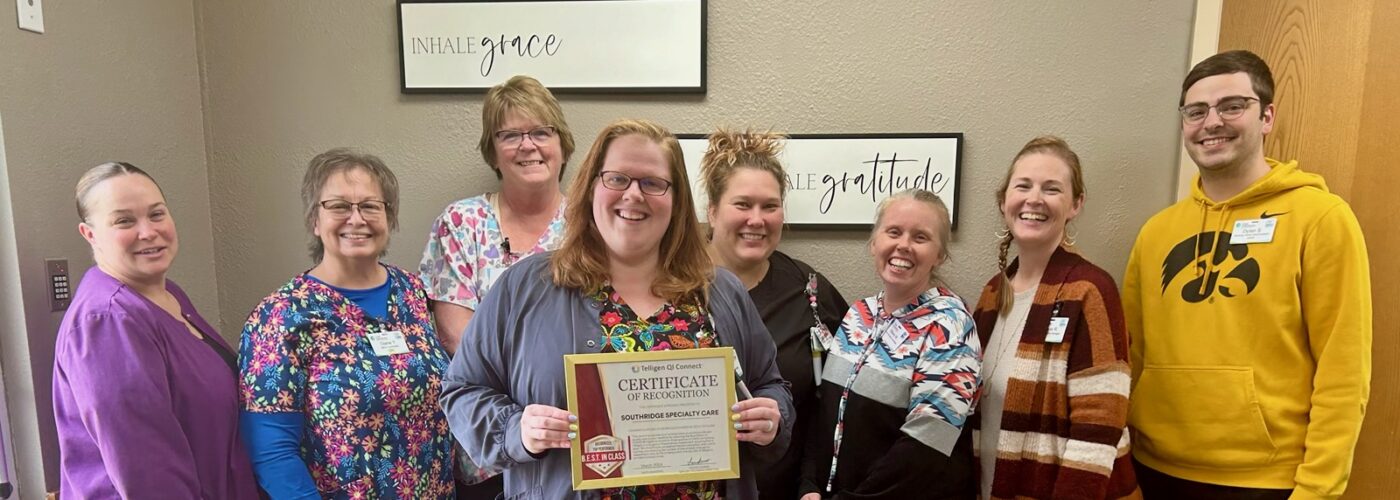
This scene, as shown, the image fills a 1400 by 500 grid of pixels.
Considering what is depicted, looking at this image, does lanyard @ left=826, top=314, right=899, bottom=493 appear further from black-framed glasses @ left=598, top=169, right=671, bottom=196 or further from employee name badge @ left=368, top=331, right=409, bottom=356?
employee name badge @ left=368, top=331, right=409, bottom=356

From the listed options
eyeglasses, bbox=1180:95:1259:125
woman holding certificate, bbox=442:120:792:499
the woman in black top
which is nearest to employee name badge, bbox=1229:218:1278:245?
eyeglasses, bbox=1180:95:1259:125

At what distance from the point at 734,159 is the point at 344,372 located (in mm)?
1068

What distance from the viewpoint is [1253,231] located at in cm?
156

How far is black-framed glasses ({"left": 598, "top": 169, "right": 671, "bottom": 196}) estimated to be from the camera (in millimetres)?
1176

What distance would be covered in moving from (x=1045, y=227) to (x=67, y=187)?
8.20 feet

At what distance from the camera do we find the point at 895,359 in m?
1.51

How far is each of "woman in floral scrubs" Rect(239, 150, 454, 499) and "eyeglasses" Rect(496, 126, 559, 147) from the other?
345mm

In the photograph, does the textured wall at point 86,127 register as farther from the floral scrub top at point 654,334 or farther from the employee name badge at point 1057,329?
the employee name badge at point 1057,329

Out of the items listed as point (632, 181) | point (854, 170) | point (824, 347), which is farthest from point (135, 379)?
point (854, 170)

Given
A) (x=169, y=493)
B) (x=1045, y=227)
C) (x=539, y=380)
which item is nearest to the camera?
(x=539, y=380)

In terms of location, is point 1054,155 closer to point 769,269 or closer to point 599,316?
point 769,269

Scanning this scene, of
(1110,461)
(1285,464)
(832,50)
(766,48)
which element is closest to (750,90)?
(766,48)

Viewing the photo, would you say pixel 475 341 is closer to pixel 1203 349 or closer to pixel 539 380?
pixel 539 380

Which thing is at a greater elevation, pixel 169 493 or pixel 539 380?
pixel 539 380
